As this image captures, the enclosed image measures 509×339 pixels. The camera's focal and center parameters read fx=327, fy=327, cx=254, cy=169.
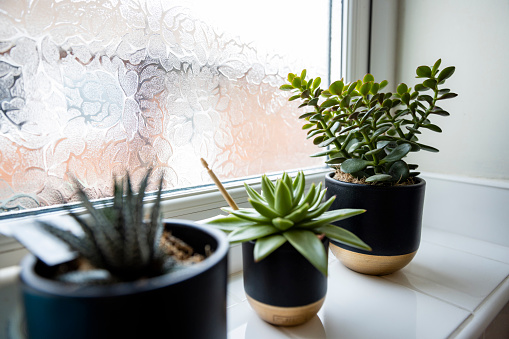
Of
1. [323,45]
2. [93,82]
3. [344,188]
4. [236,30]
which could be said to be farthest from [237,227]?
[323,45]

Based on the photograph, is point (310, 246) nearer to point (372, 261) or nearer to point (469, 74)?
point (372, 261)

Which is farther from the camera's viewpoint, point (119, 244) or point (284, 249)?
point (284, 249)

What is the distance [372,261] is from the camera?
50 centimetres

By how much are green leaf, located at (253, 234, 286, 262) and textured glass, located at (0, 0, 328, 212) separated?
7.8 inches

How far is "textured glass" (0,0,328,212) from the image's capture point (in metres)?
0.41

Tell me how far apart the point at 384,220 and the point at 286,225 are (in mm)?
196

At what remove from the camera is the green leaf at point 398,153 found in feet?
1.56

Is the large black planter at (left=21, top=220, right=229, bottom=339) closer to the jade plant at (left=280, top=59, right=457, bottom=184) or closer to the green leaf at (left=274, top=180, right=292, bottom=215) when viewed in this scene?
the green leaf at (left=274, top=180, right=292, bottom=215)

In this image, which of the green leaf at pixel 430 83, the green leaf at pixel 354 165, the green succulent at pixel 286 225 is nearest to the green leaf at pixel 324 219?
the green succulent at pixel 286 225

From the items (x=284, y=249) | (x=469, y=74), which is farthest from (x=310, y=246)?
(x=469, y=74)

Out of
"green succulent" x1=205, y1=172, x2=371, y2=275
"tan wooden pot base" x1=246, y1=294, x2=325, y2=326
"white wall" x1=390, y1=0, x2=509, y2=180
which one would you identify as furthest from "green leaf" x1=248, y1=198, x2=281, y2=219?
"white wall" x1=390, y1=0, x2=509, y2=180

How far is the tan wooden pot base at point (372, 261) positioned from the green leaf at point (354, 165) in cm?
13

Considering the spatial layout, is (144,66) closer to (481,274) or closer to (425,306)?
(425,306)

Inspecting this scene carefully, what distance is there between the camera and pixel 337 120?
1.67 ft
